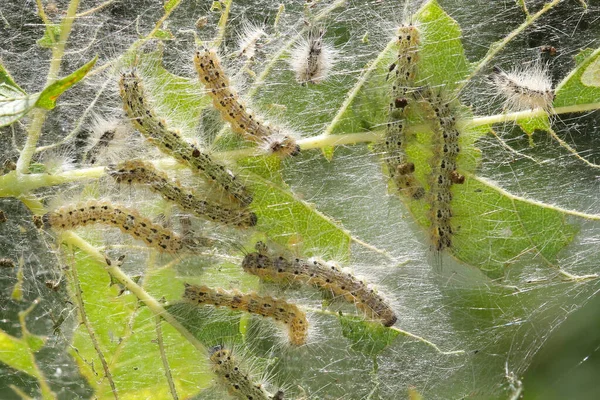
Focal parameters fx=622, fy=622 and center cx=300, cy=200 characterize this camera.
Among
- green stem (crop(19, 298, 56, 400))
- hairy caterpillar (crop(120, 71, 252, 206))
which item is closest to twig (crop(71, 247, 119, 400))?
green stem (crop(19, 298, 56, 400))

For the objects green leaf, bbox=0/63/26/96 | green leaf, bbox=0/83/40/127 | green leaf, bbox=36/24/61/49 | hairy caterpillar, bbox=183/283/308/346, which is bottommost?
hairy caterpillar, bbox=183/283/308/346

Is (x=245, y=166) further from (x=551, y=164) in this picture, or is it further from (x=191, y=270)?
(x=551, y=164)

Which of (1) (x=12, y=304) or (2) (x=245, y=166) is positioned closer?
(2) (x=245, y=166)

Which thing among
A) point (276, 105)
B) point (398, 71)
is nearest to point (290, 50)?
point (276, 105)

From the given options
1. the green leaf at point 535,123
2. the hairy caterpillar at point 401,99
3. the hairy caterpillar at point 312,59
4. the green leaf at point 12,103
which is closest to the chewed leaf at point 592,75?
the green leaf at point 535,123

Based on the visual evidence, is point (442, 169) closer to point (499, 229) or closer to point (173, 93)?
point (499, 229)

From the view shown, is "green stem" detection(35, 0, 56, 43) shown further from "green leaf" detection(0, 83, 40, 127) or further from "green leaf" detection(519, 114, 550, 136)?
"green leaf" detection(519, 114, 550, 136)
